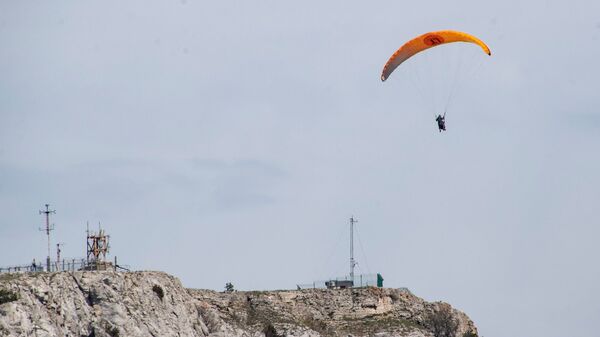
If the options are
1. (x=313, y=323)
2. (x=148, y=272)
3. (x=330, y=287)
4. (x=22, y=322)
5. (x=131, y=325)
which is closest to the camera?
(x=22, y=322)

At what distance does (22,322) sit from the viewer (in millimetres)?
119062

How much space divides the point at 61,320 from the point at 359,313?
Answer: 38.4 m

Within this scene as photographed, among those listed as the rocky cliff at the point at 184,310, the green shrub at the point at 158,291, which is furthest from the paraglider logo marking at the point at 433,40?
the green shrub at the point at 158,291

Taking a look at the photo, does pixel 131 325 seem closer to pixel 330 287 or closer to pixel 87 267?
pixel 87 267

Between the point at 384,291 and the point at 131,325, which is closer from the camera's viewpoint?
the point at 131,325

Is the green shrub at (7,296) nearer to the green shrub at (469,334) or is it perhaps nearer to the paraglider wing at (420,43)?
the paraglider wing at (420,43)

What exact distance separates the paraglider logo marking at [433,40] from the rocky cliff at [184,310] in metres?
29.5

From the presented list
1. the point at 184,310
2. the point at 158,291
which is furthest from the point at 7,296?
the point at 184,310

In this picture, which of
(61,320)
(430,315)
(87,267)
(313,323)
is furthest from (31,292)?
(430,315)

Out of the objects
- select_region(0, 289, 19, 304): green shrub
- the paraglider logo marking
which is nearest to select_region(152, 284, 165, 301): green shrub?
select_region(0, 289, 19, 304): green shrub

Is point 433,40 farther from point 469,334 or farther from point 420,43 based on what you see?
point 469,334

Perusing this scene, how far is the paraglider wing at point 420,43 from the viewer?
428ft

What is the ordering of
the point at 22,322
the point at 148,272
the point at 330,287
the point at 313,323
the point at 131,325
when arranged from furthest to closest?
the point at 330,287 → the point at 313,323 → the point at 148,272 → the point at 131,325 → the point at 22,322

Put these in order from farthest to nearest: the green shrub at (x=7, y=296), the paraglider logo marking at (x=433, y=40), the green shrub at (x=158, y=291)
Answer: the green shrub at (x=158, y=291), the paraglider logo marking at (x=433, y=40), the green shrub at (x=7, y=296)
